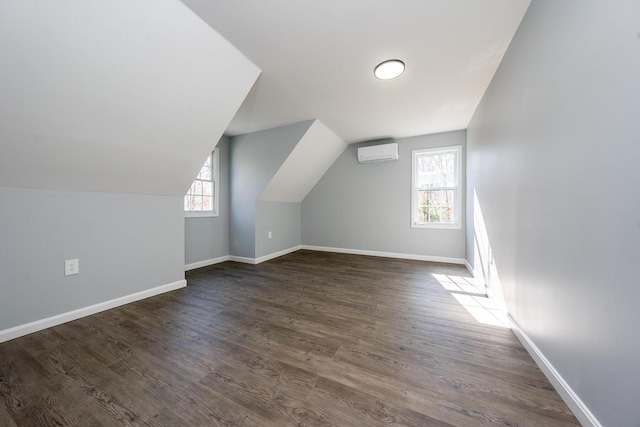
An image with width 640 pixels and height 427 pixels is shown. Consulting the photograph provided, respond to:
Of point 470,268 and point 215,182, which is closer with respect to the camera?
point 470,268

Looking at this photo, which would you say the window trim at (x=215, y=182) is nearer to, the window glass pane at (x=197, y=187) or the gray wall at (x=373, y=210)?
the window glass pane at (x=197, y=187)

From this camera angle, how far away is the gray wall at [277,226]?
4.04 m

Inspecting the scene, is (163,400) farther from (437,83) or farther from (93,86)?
(437,83)

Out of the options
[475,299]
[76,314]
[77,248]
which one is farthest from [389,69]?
[76,314]

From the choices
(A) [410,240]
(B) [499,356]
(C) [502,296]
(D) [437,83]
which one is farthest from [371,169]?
(B) [499,356]

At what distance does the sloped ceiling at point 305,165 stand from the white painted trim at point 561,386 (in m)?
3.29

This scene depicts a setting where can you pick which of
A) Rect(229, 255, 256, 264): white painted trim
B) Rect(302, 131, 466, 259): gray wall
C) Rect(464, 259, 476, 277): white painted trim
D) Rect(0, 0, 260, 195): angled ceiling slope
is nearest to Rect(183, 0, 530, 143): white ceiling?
Rect(0, 0, 260, 195): angled ceiling slope

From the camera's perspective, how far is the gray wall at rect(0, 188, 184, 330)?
169cm

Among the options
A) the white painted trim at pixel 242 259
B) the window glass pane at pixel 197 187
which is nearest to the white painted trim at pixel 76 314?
the white painted trim at pixel 242 259

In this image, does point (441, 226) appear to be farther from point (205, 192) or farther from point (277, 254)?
point (205, 192)

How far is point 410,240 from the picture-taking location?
4277 millimetres

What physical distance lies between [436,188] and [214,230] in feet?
13.2

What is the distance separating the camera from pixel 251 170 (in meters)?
3.92

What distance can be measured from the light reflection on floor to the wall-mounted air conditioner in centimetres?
222
